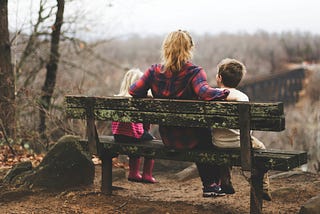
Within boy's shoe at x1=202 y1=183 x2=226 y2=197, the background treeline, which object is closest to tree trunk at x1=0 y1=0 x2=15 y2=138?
the background treeline

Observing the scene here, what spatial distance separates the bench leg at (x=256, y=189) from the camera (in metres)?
4.74

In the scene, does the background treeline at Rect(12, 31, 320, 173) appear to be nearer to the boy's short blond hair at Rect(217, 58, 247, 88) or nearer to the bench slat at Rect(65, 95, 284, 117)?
the boy's short blond hair at Rect(217, 58, 247, 88)

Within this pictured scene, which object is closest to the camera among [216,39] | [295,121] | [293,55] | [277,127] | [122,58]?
[277,127]

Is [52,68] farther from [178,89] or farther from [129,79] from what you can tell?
[178,89]

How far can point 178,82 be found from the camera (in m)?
5.07

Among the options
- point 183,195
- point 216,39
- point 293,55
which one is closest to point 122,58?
point 216,39

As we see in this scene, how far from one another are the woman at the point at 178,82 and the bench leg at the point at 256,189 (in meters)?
0.53

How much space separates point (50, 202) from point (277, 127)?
2.51m

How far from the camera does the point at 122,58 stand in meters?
34.7

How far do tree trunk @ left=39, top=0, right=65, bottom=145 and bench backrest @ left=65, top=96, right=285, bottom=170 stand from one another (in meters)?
4.87

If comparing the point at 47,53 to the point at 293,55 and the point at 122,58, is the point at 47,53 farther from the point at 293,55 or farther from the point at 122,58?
the point at 293,55

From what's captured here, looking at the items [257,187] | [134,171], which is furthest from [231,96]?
[134,171]

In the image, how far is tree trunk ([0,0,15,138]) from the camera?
904cm

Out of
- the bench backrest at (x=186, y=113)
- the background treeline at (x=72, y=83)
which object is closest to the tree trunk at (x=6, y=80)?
the background treeline at (x=72, y=83)
